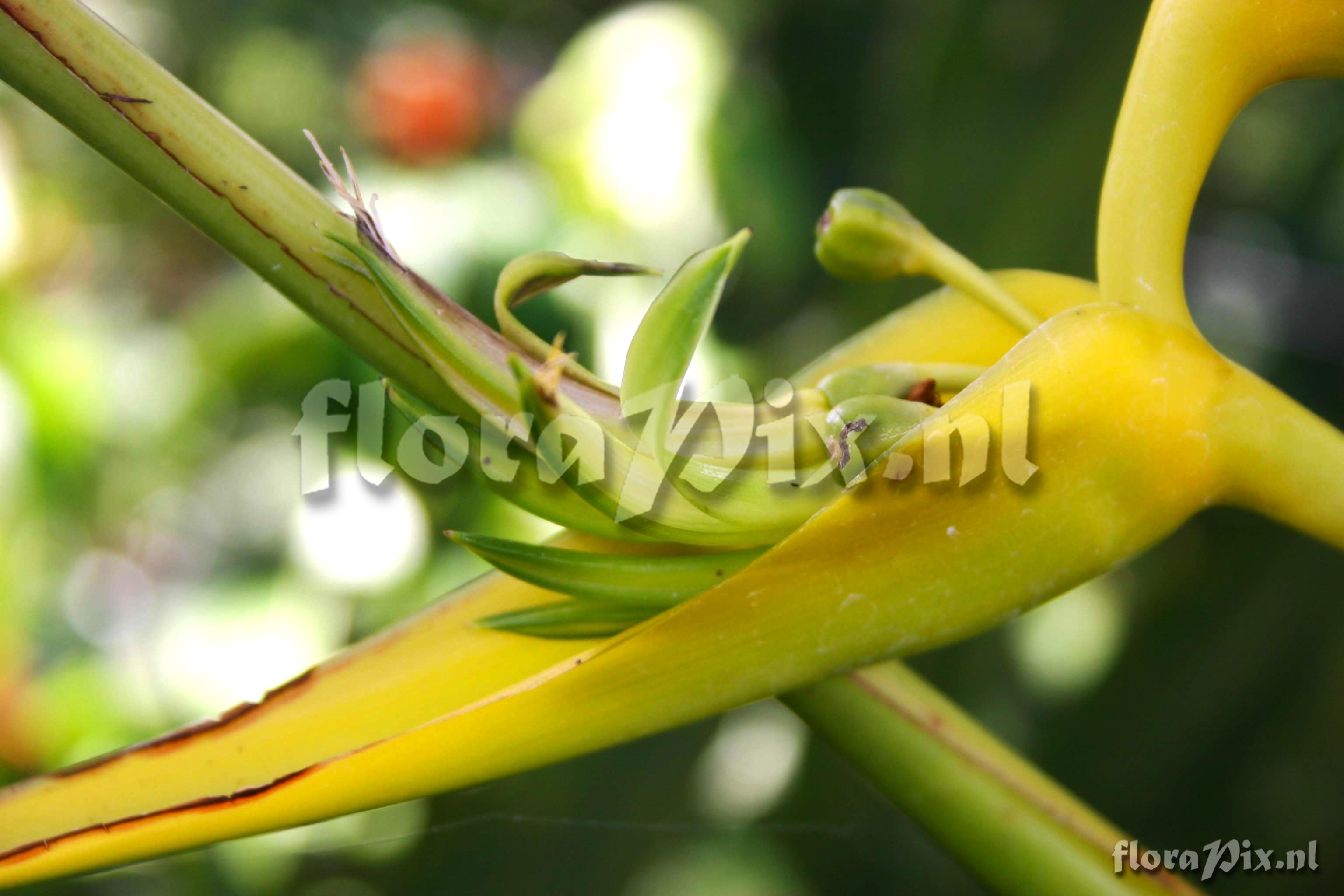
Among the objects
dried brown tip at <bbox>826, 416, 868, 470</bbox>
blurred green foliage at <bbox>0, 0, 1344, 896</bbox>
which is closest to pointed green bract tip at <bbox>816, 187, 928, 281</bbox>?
dried brown tip at <bbox>826, 416, 868, 470</bbox>

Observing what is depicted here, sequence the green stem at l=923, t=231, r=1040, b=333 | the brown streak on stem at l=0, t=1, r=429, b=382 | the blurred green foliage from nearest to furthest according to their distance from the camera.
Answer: the brown streak on stem at l=0, t=1, r=429, b=382, the green stem at l=923, t=231, r=1040, b=333, the blurred green foliage

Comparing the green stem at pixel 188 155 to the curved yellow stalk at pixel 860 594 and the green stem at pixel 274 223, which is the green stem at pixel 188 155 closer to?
the green stem at pixel 274 223

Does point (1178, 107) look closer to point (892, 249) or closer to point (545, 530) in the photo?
point (892, 249)

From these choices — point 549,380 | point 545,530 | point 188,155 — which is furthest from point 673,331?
point 545,530

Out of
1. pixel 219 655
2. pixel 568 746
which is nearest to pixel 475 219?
pixel 219 655

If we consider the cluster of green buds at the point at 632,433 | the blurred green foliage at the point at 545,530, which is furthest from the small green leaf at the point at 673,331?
the blurred green foliage at the point at 545,530

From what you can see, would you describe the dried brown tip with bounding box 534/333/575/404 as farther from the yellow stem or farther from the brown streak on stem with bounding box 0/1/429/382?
the yellow stem
